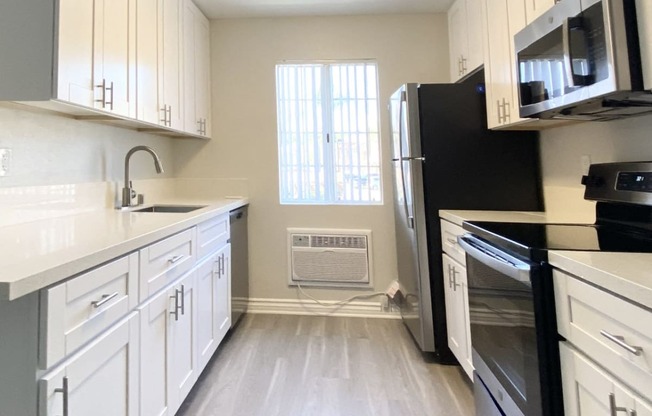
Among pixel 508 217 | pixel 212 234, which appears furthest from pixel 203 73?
pixel 508 217

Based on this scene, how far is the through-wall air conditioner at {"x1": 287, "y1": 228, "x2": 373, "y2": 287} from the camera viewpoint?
2906 millimetres

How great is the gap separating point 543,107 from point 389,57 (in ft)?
5.98

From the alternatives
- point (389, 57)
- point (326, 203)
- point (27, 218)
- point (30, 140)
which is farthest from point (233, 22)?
point (27, 218)

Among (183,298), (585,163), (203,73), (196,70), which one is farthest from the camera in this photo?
(203,73)

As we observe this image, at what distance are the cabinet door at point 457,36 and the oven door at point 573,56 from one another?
1.15m

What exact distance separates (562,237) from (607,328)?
18.8 inches

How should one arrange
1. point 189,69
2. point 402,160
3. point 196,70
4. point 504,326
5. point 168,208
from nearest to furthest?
point 504,326
point 402,160
point 168,208
point 189,69
point 196,70

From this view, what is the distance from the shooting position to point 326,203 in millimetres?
3008

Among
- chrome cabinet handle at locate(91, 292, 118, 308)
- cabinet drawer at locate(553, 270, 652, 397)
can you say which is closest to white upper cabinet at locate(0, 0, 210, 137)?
chrome cabinet handle at locate(91, 292, 118, 308)

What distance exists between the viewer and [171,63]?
7.56 ft

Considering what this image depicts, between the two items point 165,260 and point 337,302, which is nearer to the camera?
point 165,260

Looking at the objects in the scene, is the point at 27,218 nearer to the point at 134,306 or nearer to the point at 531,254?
the point at 134,306

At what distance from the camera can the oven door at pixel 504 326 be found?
107cm

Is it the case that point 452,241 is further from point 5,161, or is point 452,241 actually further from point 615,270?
point 5,161
